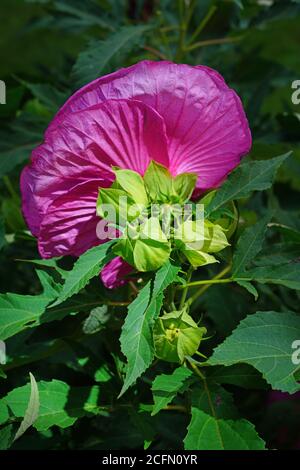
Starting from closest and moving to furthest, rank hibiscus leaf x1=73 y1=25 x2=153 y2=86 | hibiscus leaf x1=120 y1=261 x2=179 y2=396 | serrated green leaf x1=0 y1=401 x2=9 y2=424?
hibiscus leaf x1=120 y1=261 x2=179 y2=396
serrated green leaf x1=0 y1=401 x2=9 y2=424
hibiscus leaf x1=73 y1=25 x2=153 y2=86

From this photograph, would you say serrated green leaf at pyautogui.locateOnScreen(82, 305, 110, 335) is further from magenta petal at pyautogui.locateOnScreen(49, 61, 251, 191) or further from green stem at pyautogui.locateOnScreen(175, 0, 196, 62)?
green stem at pyautogui.locateOnScreen(175, 0, 196, 62)

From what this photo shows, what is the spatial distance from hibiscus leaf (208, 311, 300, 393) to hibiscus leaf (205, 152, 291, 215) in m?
0.13

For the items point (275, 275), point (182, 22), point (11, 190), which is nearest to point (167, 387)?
point (275, 275)

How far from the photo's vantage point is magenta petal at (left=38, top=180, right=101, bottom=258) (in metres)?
0.83

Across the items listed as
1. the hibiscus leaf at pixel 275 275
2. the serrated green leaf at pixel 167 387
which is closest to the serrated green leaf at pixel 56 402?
the serrated green leaf at pixel 167 387

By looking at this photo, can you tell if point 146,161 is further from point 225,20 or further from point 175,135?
point 225,20

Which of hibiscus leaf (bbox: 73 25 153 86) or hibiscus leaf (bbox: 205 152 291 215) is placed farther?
hibiscus leaf (bbox: 73 25 153 86)

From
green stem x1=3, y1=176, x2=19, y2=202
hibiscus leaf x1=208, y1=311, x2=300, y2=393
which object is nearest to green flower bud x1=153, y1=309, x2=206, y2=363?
hibiscus leaf x1=208, y1=311, x2=300, y2=393

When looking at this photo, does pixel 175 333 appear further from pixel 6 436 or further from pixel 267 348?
pixel 6 436

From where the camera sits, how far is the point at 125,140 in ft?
2.63

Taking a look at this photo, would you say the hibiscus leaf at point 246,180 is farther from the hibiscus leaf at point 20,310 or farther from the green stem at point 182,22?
the green stem at point 182,22

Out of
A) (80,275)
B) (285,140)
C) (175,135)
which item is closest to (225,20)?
(285,140)

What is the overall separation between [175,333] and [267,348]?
0.10 meters

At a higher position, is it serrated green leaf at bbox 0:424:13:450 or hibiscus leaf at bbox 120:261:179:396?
hibiscus leaf at bbox 120:261:179:396
